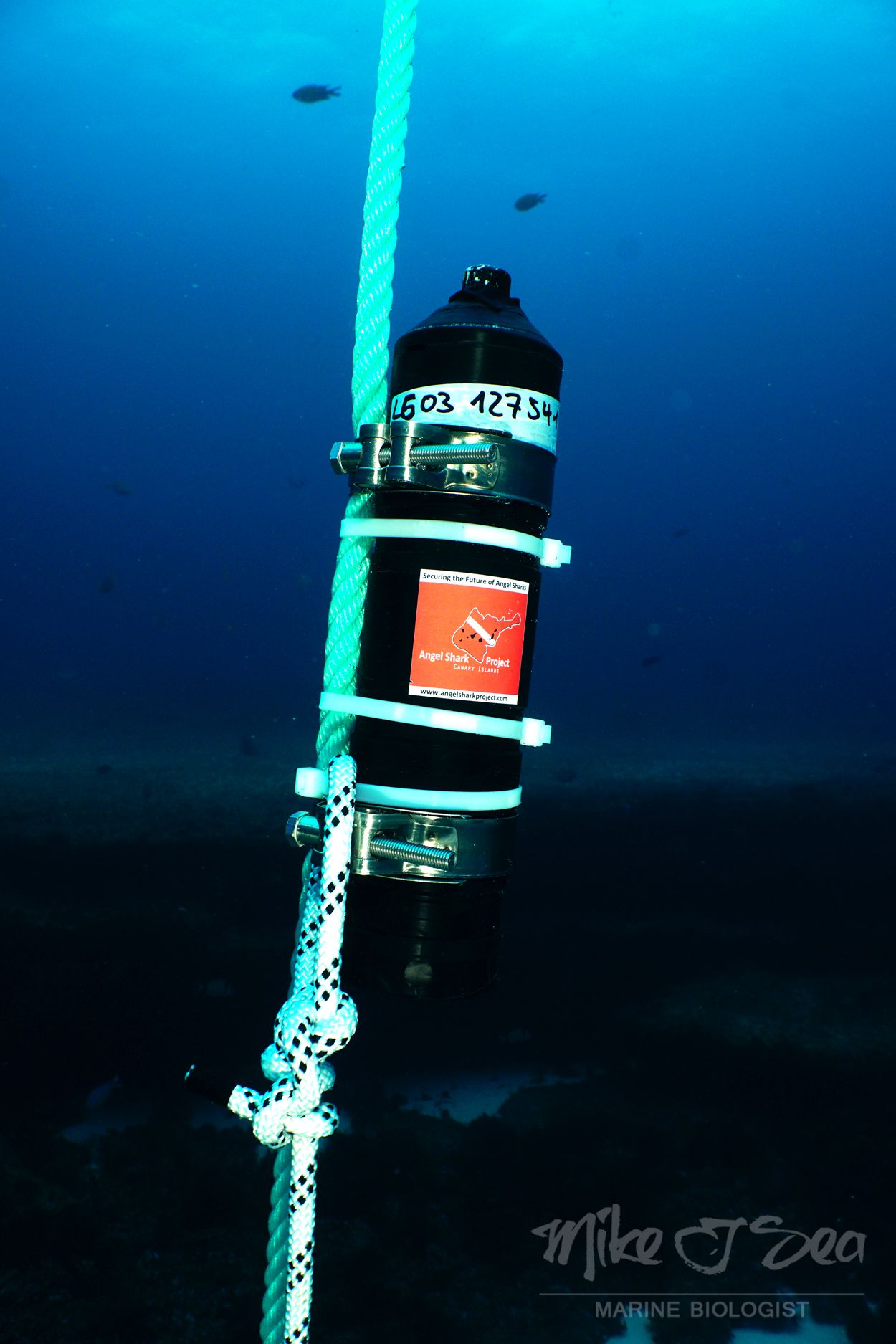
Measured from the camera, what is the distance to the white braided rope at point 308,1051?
133 centimetres

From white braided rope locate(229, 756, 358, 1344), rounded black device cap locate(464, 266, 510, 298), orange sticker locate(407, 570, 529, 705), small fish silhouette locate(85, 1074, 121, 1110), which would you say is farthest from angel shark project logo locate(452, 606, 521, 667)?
small fish silhouette locate(85, 1074, 121, 1110)

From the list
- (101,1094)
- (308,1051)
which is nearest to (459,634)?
(308,1051)

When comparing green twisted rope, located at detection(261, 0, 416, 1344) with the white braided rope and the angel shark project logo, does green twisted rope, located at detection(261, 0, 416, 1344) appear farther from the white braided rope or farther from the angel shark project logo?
the angel shark project logo

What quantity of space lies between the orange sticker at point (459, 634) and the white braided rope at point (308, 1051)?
0.69 ft

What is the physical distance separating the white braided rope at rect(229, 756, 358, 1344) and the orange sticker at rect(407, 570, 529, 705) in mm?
210

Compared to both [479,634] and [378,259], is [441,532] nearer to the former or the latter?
[479,634]

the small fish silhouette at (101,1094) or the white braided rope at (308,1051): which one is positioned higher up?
the white braided rope at (308,1051)

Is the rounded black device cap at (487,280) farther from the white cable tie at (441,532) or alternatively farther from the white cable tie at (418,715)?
the white cable tie at (418,715)

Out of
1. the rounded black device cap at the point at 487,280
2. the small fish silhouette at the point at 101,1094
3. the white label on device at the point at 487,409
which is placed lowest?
the small fish silhouette at the point at 101,1094

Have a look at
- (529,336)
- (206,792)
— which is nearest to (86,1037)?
(206,792)

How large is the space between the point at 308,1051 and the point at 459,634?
696 millimetres

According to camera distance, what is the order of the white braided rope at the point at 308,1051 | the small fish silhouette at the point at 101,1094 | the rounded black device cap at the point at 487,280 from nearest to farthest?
1. the white braided rope at the point at 308,1051
2. the rounded black device cap at the point at 487,280
3. the small fish silhouette at the point at 101,1094

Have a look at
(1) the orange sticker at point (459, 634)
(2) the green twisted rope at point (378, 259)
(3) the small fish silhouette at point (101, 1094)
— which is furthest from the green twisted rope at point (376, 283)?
(3) the small fish silhouette at point (101, 1094)

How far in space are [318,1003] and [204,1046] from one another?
4.90m
